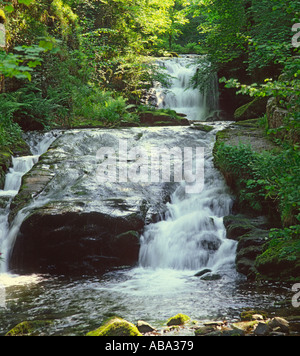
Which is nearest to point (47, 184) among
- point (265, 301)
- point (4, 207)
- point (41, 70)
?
point (4, 207)

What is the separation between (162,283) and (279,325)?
3022 millimetres

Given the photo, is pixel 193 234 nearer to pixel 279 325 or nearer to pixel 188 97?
pixel 279 325

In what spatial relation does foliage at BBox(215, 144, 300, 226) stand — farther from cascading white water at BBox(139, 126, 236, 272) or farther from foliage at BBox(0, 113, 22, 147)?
foliage at BBox(0, 113, 22, 147)

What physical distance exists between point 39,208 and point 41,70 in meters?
9.06

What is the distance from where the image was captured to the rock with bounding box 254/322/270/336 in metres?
3.87

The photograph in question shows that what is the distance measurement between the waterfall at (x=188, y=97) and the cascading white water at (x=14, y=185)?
7.87m

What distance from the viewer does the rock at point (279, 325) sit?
12.9 ft

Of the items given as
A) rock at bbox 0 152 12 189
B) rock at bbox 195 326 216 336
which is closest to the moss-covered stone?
rock at bbox 0 152 12 189

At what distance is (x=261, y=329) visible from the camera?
392 centimetres

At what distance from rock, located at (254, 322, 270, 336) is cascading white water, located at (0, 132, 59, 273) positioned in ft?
17.1

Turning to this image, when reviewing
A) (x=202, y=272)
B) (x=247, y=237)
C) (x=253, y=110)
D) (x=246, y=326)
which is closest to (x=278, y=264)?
(x=247, y=237)

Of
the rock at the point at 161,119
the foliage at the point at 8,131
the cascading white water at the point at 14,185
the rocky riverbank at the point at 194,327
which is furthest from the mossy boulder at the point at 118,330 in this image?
A: the rock at the point at 161,119

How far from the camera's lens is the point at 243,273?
6824 mm
